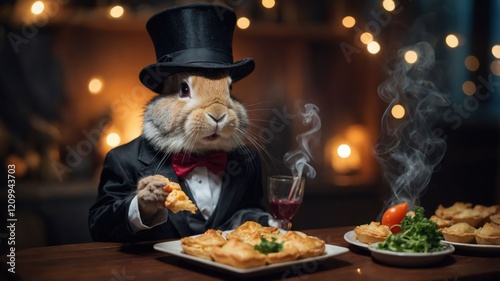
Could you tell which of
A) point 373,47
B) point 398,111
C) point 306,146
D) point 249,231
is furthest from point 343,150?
point 249,231

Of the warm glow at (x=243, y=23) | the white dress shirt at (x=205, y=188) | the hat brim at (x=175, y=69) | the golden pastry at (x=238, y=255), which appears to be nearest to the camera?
the golden pastry at (x=238, y=255)

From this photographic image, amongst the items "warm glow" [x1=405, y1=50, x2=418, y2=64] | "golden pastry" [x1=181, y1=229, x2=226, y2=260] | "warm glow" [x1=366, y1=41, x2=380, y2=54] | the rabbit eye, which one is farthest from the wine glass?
"warm glow" [x1=405, y1=50, x2=418, y2=64]

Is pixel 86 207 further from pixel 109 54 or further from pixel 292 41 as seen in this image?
pixel 292 41

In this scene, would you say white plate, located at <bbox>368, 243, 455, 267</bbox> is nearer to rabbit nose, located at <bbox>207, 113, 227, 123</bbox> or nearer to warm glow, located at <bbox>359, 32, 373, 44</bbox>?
rabbit nose, located at <bbox>207, 113, 227, 123</bbox>

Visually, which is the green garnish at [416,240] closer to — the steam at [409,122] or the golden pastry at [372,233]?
the golden pastry at [372,233]

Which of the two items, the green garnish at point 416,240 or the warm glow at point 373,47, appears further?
the warm glow at point 373,47

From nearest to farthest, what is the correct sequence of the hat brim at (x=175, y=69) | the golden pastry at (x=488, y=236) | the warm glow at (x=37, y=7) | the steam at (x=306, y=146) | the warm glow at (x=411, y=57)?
the golden pastry at (x=488, y=236) < the hat brim at (x=175, y=69) < the warm glow at (x=37, y=7) < the steam at (x=306, y=146) < the warm glow at (x=411, y=57)

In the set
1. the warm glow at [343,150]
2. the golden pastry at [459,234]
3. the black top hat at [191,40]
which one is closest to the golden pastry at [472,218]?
the golden pastry at [459,234]

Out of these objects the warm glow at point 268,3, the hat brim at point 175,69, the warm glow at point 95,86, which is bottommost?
the hat brim at point 175,69
